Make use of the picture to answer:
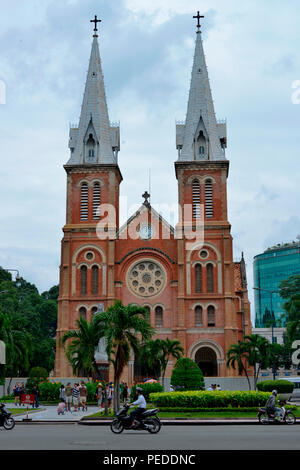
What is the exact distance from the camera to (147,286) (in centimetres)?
5756

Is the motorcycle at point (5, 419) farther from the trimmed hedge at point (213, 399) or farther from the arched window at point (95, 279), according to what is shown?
the arched window at point (95, 279)

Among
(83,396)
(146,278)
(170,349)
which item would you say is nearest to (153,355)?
(170,349)

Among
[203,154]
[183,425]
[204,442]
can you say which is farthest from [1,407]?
[203,154]

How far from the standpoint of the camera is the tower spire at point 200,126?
61031mm

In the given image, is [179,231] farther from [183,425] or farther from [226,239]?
[183,425]

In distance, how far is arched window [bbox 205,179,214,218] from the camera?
58903 mm

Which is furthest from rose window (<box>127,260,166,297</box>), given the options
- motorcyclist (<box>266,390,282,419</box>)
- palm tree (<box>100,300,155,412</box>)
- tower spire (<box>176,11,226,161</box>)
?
motorcyclist (<box>266,390,282,419</box>)

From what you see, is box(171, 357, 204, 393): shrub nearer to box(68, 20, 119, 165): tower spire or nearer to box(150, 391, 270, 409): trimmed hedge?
box(150, 391, 270, 409): trimmed hedge

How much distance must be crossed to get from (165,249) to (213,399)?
30.8 meters

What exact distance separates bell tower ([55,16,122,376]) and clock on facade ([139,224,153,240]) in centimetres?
260

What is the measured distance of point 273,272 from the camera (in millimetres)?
153625

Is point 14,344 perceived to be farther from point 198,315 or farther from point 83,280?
point 198,315
